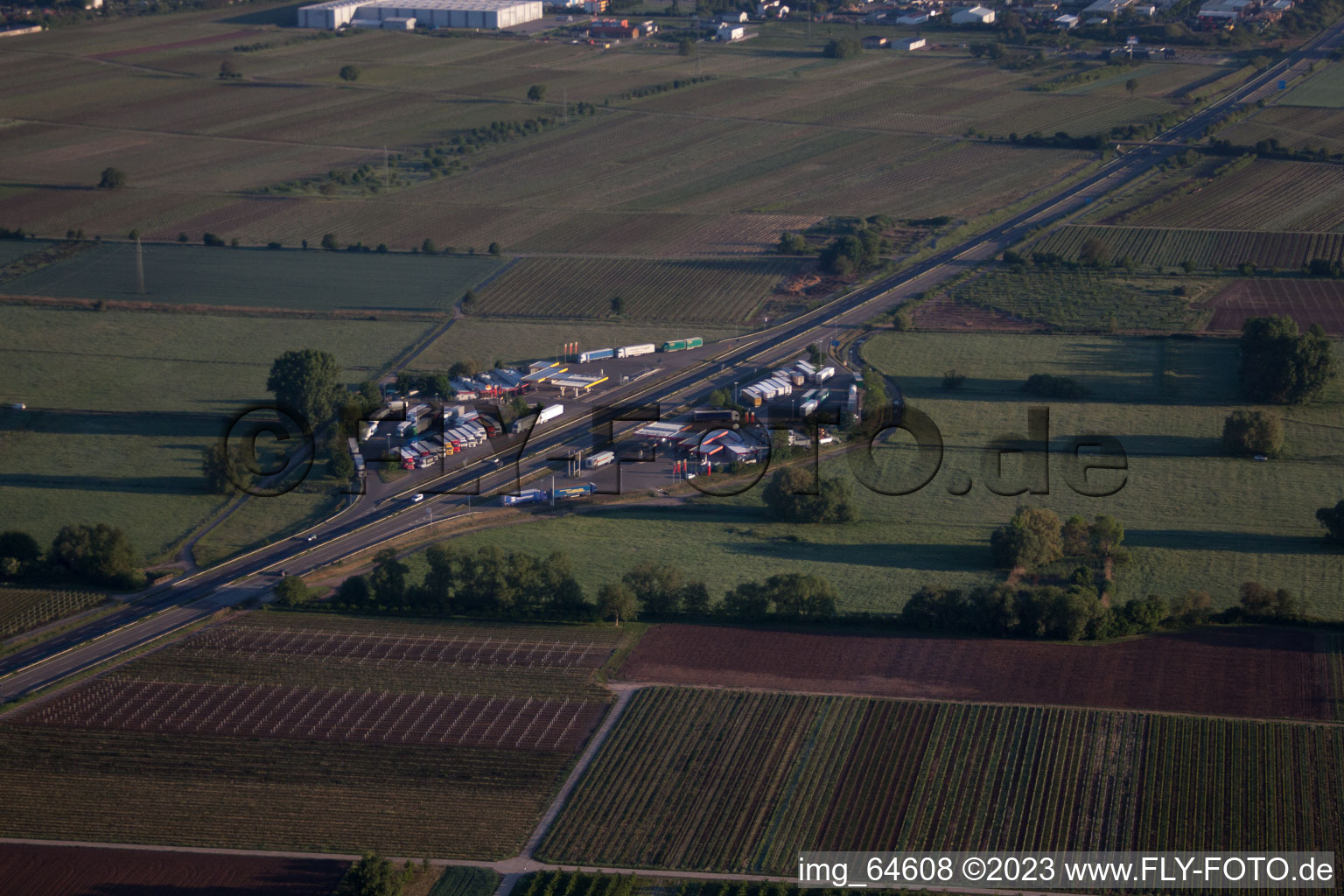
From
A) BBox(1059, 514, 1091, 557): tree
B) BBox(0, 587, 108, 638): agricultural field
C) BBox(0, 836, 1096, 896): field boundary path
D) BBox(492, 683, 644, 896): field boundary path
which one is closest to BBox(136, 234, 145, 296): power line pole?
BBox(0, 587, 108, 638): agricultural field

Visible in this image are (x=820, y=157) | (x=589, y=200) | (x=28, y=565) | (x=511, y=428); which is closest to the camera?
(x=28, y=565)

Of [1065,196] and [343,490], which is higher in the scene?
[1065,196]

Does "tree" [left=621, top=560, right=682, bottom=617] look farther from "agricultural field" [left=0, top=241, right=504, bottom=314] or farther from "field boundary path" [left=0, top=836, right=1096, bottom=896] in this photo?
"agricultural field" [left=0, top=241, right=504, bottom=314]

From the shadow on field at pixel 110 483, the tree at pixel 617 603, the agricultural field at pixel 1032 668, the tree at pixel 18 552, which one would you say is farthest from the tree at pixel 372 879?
the shadow on field at pixel 110 483

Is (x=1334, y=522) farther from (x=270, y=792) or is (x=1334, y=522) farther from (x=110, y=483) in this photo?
(x=110, y=483)

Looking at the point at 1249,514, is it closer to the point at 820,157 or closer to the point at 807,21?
the point at 820,157

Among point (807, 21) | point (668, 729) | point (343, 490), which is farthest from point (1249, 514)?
point (807, 21)

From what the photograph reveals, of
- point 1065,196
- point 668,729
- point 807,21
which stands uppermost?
point 807,21
